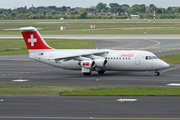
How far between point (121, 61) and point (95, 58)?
10.8 feet

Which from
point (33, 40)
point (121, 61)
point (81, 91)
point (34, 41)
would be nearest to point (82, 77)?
point (121, 61)

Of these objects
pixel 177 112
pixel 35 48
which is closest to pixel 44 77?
pixel 35 48

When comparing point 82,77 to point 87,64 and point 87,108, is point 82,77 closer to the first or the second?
point 87,64

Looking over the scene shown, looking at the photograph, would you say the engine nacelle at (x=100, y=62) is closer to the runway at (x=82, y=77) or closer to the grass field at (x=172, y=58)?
the runway at (x=82, y=77)

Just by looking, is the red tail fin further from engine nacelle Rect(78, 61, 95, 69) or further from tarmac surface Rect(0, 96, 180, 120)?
tarmac surface Rect(0, 96, 180, 120)

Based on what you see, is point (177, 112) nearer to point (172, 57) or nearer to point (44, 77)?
point (44, 77)

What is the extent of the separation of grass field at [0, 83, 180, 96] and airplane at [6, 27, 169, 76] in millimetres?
7445

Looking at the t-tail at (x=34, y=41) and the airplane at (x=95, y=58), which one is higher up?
the t-tail at (x=34, y=41)

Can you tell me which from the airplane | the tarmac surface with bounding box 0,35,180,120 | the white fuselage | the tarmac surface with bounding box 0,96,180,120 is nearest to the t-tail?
the airplane

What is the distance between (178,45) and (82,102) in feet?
183

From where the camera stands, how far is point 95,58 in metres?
41.0

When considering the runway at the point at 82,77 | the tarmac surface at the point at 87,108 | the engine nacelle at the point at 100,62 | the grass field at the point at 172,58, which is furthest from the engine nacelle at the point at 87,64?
the grass field at the point at 172,58

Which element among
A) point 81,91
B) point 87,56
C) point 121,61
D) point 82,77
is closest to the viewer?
point 81,91

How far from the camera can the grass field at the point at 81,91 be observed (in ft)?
92.5
